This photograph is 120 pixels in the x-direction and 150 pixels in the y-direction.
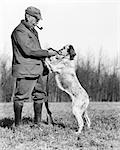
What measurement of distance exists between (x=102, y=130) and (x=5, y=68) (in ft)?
25.3

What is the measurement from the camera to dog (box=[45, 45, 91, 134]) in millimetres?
5203

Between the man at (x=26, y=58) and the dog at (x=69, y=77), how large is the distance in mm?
152

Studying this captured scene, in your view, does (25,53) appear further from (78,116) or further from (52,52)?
(78,116)

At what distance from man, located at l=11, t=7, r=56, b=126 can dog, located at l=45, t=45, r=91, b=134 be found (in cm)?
15

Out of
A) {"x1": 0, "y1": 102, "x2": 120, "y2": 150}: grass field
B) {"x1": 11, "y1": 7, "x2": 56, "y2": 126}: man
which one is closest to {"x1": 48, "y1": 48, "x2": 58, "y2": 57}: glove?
{"x1": 11, "y1": 7, "x2": 56, "y2": 126}: man

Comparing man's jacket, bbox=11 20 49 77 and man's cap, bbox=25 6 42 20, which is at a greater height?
man's cap, bbox=25 6 42 20

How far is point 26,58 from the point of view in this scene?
17.4 feet

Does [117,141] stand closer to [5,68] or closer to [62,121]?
[62,121]

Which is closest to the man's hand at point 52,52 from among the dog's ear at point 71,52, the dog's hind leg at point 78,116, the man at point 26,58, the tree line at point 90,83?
the man at point 26,58

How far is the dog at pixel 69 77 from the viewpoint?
17.1ft

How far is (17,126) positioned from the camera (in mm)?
5391

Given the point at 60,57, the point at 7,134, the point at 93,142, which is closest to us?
the point at 93,142

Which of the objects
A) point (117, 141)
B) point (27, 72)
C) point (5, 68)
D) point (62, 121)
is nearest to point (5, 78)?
point (5, 68)

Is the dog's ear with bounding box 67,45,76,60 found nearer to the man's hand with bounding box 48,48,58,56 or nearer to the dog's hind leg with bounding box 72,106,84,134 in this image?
the man's hand with bounding box 48,48,58,56
